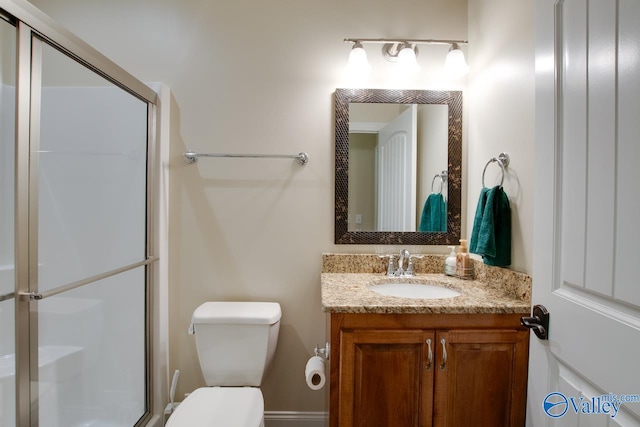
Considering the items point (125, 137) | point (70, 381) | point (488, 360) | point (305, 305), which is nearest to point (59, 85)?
point (125, 137)

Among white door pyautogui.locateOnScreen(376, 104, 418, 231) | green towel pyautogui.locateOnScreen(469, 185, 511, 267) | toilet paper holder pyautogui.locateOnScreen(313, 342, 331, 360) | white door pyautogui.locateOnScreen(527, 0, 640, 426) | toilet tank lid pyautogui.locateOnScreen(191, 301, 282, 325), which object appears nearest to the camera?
white door pyautogui.locateOnScreen(527, 0, 640, 426)

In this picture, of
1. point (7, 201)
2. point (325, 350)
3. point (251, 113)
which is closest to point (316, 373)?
point (325, 350)

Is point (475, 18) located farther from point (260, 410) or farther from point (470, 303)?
point (260, 410)

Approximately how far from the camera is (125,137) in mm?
1450

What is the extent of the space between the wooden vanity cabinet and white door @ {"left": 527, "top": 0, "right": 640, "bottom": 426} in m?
0.19

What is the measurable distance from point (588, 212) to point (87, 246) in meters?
1.70

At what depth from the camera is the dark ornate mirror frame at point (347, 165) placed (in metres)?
1.63

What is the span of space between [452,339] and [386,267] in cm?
57

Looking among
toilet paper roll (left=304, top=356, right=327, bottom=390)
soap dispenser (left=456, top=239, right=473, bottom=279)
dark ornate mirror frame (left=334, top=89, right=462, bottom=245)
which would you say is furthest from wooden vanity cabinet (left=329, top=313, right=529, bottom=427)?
dark ornate mirror frame (left=334, top=89, right=462, bottom=245)

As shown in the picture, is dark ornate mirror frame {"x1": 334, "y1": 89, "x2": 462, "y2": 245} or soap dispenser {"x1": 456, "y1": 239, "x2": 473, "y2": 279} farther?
dark ornate mirror frame {"x1": 334, "y1": 89, "x2": 462, "y2": 245}

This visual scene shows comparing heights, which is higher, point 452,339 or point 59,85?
point 59,85

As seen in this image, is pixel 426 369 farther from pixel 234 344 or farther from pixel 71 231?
pixel 71 231

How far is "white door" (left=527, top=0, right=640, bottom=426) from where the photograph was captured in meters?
0.60

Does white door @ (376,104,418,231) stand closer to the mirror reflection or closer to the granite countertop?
the mirror reflection
